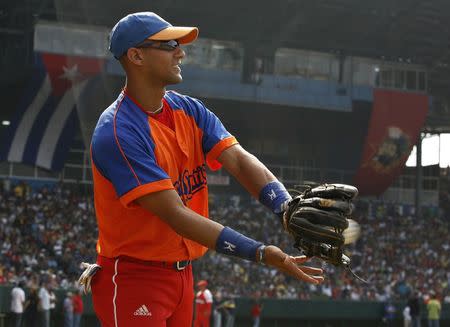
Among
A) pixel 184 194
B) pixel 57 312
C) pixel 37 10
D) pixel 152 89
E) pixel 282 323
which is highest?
pixel 152 89

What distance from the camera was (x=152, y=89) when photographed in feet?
13.0

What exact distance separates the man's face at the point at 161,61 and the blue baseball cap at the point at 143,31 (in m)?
0.04

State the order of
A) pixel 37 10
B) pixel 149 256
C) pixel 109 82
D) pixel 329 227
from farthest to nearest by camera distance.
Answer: pixel 37 10 → pixel 109 82 → pixel 149 256 → pixel 329 227

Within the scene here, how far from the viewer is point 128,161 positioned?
373cm

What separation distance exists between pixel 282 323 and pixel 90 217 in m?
8.41

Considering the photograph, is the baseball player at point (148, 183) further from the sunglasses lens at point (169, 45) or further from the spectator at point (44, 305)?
the spectator at point (44, 305)

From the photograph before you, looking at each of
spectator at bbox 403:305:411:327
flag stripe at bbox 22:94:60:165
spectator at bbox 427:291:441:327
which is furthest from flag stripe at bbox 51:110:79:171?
spectator at bbox 427:291:441:327

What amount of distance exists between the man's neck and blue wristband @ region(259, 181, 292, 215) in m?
0.62

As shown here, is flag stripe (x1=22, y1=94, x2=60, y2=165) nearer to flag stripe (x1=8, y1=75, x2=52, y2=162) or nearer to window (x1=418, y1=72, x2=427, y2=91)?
flag stripe (x1=8, y1=75, x2=52, y2=162)

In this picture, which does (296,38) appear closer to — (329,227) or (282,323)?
(282,323)

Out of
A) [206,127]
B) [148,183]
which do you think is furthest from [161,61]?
[148,183]

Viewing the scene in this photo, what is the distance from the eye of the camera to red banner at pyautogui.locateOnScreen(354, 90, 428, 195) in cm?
3778

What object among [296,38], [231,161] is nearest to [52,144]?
[296,38]

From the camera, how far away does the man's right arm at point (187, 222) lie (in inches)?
137
